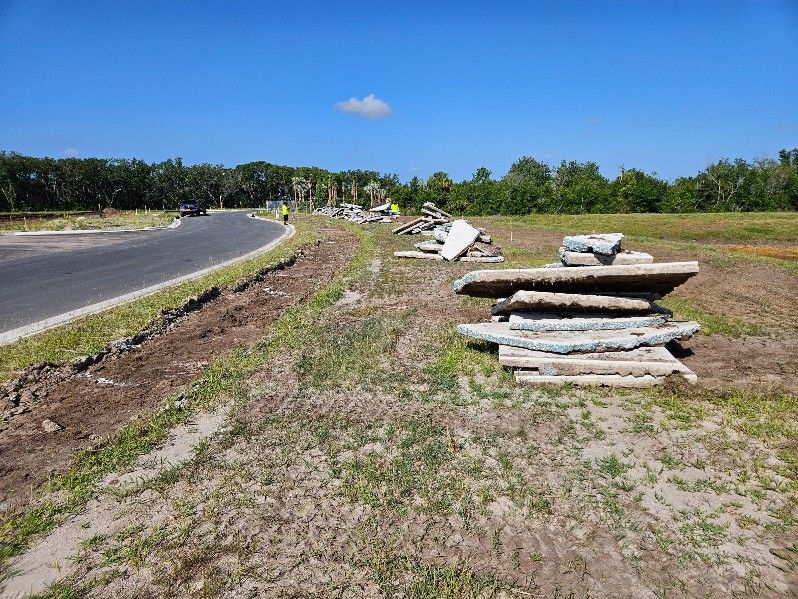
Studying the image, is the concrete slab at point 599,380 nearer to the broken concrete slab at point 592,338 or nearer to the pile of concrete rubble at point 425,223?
the broken concrete slab at point 592,338

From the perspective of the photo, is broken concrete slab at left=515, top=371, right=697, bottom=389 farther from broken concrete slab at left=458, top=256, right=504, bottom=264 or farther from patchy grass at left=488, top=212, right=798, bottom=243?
patchy grass at left=488, top=212, right=798, bottom=243

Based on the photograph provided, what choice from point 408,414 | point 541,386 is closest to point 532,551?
point 408,414

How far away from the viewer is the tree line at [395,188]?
4819cm

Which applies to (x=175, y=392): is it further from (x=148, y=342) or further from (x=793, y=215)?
(x=793, y=215)

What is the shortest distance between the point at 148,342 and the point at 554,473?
20.8 ft

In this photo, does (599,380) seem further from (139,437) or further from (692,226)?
(692,226)

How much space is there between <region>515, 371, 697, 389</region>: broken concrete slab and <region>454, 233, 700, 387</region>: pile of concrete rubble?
1cm

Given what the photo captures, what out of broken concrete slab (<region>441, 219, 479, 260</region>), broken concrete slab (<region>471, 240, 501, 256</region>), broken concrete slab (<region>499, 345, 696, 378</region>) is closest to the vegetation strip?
broken concrete slab (<region>499, 345, 696, 378</region>)

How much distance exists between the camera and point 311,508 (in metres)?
3.47

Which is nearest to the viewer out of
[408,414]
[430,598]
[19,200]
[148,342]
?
[430,598]

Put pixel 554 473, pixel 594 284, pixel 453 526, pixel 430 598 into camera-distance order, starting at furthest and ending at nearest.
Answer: pixel 594 284, pixel 554 473, pixel 453 526, pixel 430 598

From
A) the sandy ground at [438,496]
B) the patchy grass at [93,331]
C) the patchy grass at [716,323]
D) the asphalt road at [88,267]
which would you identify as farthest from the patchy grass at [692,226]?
the sandy ground at [438,496]

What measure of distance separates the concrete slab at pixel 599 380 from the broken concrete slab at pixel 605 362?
5cm

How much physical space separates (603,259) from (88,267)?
1495cm
